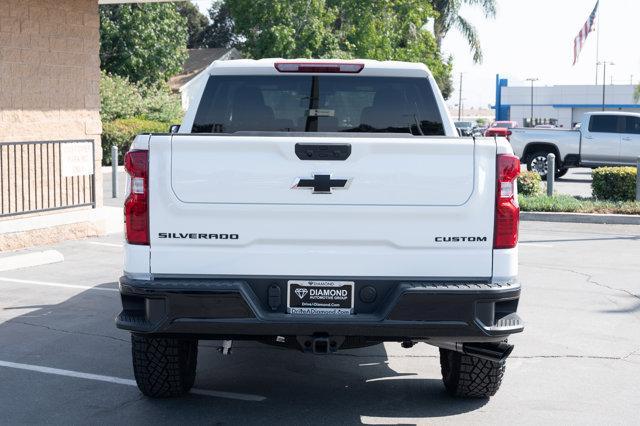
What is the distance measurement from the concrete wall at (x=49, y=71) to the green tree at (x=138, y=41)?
32505mm

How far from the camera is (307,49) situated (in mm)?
40250

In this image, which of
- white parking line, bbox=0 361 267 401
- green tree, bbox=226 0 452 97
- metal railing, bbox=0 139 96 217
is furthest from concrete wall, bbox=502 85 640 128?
white parking line, bbox=0 361 267 401

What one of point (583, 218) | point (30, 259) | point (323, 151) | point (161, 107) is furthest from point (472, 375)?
point (161, 107)

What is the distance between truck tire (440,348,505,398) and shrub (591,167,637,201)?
1371cm

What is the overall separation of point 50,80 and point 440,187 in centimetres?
970

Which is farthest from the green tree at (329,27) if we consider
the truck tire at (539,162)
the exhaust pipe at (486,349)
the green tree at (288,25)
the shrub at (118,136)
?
the exhaust pipe at (486,349)

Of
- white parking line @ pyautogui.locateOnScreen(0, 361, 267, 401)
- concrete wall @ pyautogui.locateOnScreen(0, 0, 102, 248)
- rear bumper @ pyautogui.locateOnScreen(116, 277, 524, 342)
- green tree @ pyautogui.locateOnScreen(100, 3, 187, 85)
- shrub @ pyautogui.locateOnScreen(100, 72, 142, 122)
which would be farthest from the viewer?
green tree @ pyautogui.locateOnScreen(100, 3, 187, 85)

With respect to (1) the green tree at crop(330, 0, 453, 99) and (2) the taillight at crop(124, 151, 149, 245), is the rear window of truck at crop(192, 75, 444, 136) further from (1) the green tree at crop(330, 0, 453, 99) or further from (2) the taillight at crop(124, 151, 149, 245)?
(1) the green tree at crop(330, 0, 453, 99)

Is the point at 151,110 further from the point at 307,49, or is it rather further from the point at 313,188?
the point at 313,188

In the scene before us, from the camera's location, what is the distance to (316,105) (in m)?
6.55

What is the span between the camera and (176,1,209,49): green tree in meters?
77.4

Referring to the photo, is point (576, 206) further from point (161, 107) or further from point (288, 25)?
point (161, 107)

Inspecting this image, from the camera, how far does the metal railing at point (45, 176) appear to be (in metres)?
12.8

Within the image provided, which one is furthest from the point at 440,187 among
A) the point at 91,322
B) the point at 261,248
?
the point at 91,322
